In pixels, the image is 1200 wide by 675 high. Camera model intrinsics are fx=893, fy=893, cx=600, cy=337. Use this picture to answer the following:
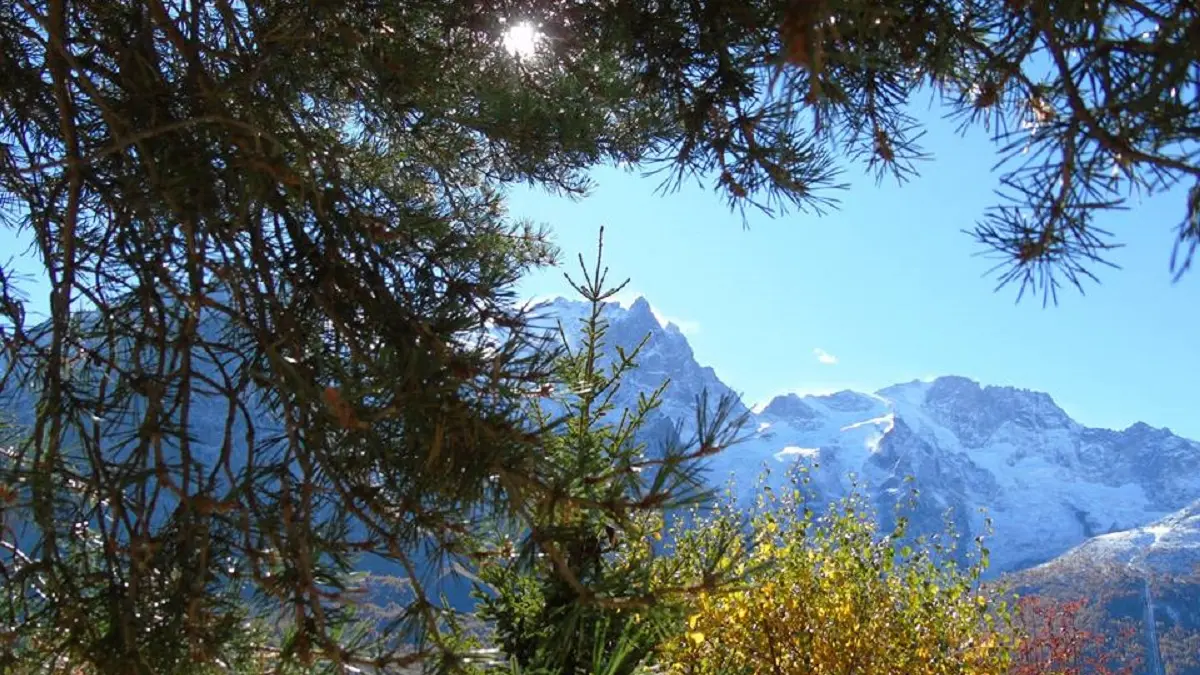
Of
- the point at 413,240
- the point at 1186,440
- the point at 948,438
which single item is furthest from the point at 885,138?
the point at 1186,440

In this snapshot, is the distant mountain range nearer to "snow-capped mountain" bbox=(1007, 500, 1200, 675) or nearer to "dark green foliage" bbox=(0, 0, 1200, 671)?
"snow-capped mountain" bbox=(1007, 500, 1200, 675)

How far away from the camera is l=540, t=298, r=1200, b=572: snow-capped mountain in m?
134

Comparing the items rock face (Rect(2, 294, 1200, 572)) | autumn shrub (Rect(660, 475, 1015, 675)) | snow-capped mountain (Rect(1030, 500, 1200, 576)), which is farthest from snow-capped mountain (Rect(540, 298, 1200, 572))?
autumn shrub (Rect(660, 475, 1015, 675))

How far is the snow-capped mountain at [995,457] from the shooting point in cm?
13375

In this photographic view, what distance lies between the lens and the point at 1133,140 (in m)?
0.91

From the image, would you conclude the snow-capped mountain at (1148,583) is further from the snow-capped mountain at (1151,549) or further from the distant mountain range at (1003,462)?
the distant mountain range at (1003,462)

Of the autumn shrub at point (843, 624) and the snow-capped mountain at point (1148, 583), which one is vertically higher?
the autumn shrub at point (843, 624)

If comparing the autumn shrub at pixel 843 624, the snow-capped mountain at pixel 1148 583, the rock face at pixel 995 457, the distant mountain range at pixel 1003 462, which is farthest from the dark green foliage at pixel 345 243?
the rock face at pixel 995 457

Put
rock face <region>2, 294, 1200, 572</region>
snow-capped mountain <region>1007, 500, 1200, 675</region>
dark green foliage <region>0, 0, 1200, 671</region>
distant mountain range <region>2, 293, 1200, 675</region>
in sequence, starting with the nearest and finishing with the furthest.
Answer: dark green foliage <region>0, 0, 1200, 671</region> → snow-capped mountain <region>1007, 500, 1200, 675</region> → distant mountain range <region>2, 293, 1200, 675</region> → rock face <region>2, 294, 1200, 572</region>

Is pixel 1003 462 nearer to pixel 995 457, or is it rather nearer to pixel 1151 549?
pixel 995 457

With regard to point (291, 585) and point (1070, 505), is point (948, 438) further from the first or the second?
point (291, 585)

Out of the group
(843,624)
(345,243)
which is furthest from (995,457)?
(345,243)

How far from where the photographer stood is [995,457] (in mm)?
159750

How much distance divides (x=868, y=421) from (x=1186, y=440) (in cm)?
5330
